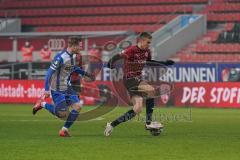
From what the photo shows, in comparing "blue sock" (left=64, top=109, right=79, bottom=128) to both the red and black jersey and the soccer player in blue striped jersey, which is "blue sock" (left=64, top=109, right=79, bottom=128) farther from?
the red and black jersey

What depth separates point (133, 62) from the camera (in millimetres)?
16453

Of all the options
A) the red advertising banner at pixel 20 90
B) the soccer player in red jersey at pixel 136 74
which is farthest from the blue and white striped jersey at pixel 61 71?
the red advertising banner at pixel 20 90

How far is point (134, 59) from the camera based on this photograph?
53.6 ft

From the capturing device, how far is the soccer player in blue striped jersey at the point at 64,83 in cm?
1611

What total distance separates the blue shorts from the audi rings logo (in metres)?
25.2

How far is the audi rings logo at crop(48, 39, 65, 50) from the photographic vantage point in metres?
41.9

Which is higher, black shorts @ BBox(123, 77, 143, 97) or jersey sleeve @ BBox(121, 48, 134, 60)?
jersey sleeve @ BBox(121, 48, 134, 60)

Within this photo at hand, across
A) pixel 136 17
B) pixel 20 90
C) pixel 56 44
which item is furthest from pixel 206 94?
pixel 136 17

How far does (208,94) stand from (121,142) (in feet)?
57.4

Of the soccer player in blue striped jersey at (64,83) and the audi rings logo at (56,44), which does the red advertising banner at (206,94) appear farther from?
the soccer player in blue striped jersey at (64,83)

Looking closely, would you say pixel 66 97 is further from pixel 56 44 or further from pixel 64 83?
pixel 56 44

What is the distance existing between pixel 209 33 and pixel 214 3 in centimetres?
239

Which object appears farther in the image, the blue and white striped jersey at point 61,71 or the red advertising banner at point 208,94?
the red advertising banner at point 208,94

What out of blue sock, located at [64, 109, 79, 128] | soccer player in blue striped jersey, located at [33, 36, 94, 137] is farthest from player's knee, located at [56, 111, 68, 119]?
blue sock, located at [64, 109, 79, 128]
